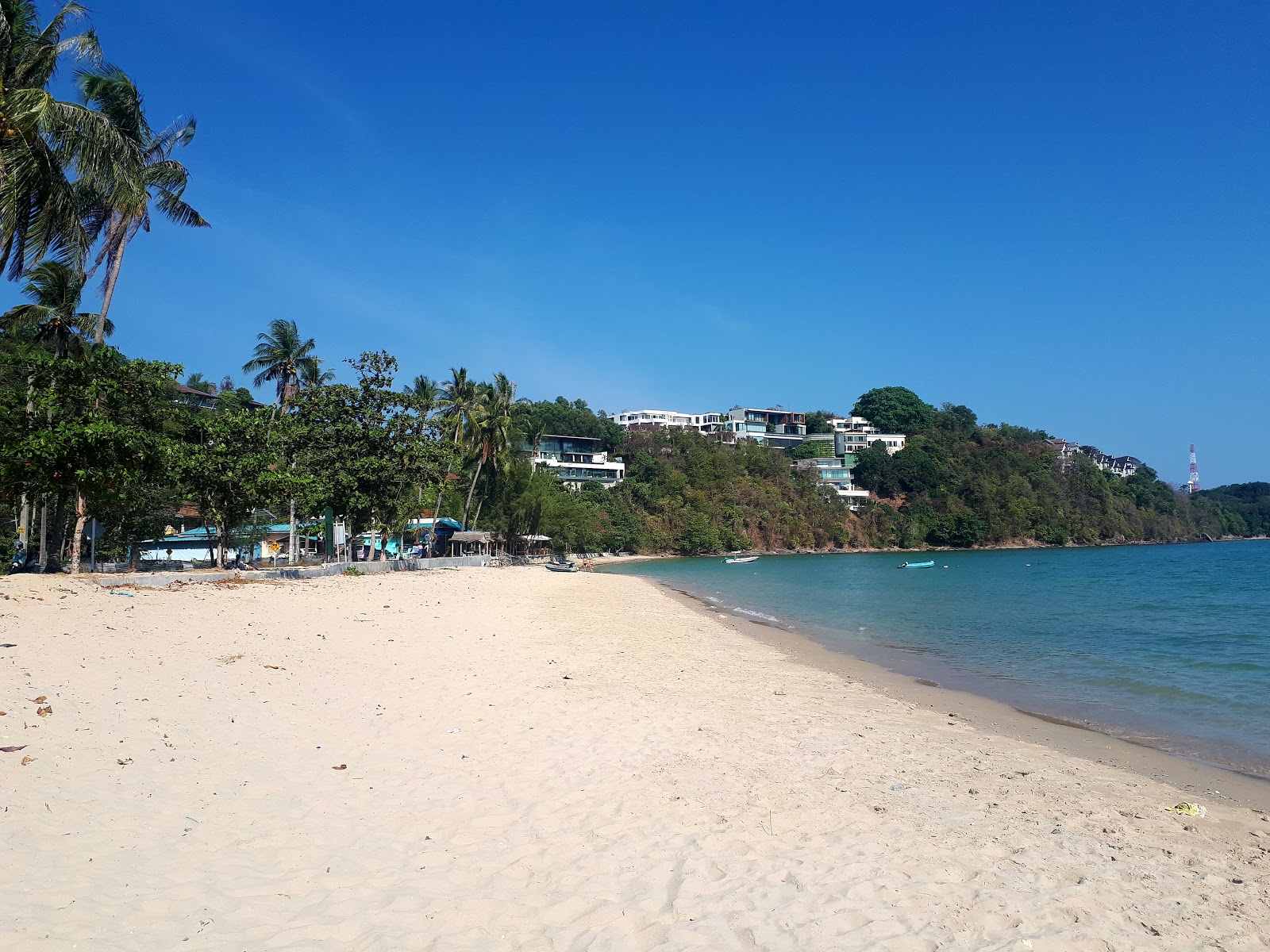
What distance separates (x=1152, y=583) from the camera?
45.3 metres

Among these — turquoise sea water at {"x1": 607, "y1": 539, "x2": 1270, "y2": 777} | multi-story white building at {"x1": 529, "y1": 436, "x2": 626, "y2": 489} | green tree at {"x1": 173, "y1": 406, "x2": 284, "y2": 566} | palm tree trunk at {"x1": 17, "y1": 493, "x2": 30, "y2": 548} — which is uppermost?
multi-story white building at {"x1": 529, "y1": 436, "x2": 626, "y2": 489}

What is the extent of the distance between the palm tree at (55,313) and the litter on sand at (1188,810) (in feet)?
98.7

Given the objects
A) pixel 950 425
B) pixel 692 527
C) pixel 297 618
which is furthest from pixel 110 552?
pixel 950 425

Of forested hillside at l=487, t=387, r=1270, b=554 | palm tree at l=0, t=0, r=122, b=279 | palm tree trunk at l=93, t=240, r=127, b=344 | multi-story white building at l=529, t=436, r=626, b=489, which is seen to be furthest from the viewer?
multi-story white building at l=529, t=436, r=626, b=489

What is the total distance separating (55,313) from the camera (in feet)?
91.9

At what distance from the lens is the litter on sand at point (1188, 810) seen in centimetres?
683

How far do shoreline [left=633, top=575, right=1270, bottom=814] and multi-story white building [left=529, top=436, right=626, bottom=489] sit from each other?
92.9 m

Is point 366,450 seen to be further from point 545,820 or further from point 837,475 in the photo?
point 837,475

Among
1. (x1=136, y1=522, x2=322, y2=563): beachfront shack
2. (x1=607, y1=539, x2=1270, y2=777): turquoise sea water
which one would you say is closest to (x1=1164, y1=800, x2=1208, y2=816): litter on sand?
(x1=607, y1=539, x2=1270, y2=777): turquoise sea water

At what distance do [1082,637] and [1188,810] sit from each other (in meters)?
16.8

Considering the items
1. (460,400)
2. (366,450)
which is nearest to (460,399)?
(460,400)

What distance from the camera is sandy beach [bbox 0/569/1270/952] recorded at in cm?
423

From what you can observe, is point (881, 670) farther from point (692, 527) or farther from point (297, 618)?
point (692, 527)

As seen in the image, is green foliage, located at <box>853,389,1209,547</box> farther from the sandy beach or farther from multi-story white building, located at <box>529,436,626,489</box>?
the sandy beach
